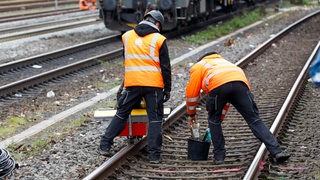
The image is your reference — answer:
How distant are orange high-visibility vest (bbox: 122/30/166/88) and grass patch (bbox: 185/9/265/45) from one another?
11.9 meters

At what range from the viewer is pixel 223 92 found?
21.1 feet

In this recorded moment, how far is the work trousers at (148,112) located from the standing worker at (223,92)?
1.34ft

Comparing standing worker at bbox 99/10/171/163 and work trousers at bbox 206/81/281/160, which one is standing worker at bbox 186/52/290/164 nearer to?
work trousers at bbox 206/81/281/160

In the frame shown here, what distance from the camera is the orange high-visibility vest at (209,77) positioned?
6.45 m

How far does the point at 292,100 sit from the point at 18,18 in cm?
1768

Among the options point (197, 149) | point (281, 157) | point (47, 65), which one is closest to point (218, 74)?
point (197, 149)

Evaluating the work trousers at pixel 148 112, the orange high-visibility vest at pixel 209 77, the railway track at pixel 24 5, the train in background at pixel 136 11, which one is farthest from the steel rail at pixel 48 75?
the railway track at pixel 24 5

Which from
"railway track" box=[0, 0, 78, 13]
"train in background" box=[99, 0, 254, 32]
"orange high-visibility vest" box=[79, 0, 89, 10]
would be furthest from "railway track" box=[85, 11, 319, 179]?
"orange high-visibility vest" box=[79, 0, 89, 10]

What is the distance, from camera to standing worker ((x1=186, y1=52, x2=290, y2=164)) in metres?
6.45

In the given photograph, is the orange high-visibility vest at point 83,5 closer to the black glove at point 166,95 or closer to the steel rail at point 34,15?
the steel rail at point 34,15

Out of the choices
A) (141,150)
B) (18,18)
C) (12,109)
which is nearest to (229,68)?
(141,150)

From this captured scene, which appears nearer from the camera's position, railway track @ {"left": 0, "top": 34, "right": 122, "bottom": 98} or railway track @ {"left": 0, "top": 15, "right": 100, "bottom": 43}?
railway track @ {"left": 0, "top": 34, "right": 122, "bottom": 98}

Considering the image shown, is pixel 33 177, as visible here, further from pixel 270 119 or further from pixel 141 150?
pixel 270 119

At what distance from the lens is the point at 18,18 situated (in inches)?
992
